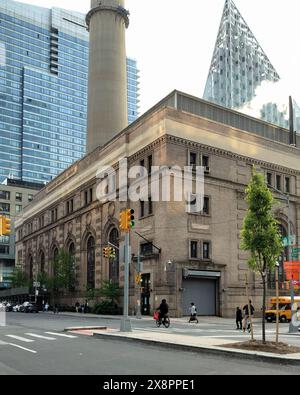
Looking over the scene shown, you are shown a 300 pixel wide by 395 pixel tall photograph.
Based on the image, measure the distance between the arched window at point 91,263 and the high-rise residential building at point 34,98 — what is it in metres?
117

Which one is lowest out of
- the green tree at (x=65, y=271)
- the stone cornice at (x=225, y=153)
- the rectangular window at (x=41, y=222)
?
the green tree at (x=65, y=271)

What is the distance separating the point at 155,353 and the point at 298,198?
47841 mm

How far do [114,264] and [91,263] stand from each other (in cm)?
777

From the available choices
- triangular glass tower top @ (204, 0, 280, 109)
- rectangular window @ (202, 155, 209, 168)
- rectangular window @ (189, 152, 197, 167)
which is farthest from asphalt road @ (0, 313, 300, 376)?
triangular glass tower top @ (204, 0, 280, 109)

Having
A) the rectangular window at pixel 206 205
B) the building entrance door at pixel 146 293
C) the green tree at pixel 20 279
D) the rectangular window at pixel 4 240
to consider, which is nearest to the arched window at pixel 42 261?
the green tree at pixel 20 279

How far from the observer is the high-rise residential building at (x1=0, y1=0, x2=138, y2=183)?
179250 mm

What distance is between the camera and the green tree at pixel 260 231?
18.7 meters

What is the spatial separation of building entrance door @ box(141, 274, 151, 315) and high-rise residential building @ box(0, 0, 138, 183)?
135 m

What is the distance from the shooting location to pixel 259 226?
18875mm

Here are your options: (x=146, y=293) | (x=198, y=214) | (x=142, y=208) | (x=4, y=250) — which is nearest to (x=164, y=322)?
(x=146, y=293)

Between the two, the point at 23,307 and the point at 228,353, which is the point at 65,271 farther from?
the point at 228,353

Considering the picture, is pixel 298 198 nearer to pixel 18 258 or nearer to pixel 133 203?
pixel 133 203

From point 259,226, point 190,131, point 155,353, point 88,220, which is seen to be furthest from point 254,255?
point 88,220

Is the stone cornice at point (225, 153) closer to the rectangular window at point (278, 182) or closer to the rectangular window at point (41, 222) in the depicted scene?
the rectangular window at point (278, 182)
